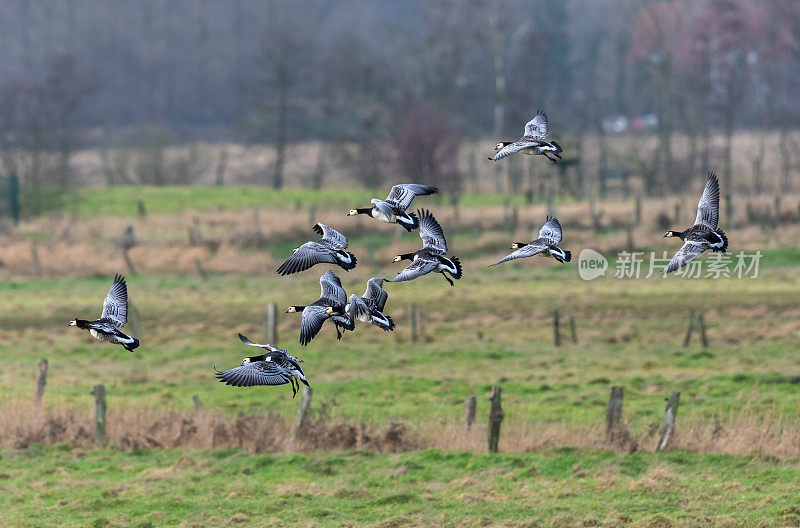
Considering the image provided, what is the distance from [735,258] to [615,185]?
1306 inches

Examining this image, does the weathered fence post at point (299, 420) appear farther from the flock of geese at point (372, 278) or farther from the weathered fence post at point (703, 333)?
the flock of geese at point (372, 278)

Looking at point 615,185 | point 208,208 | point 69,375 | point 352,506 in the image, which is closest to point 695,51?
point 615,185

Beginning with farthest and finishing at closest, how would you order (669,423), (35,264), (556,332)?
(35,264) < (556,332) < (669,423)

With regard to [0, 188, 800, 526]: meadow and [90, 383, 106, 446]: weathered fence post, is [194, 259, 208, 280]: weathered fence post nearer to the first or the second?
[0, 188, 800, 526]: meadow

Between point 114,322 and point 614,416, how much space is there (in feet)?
61.4

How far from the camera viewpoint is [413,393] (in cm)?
3466

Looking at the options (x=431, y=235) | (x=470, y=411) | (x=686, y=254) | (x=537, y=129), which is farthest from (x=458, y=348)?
(x=686, y=254)

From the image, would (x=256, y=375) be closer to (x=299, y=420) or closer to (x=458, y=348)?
(x=299, y=420)

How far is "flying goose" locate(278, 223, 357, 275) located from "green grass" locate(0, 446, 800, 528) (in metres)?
13.1

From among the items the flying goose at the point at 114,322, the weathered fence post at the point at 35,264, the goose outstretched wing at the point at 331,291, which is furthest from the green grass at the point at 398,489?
the weathered fence post at the point at 35,264

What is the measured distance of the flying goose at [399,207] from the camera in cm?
1248

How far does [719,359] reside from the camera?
37.3m

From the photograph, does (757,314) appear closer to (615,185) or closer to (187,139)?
(615,185)

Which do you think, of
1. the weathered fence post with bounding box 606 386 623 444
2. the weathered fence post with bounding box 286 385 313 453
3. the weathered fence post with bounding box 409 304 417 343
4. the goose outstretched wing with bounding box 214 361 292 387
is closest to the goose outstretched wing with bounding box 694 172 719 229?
the goose outstretched wing with bounding box 214 361 292 387
